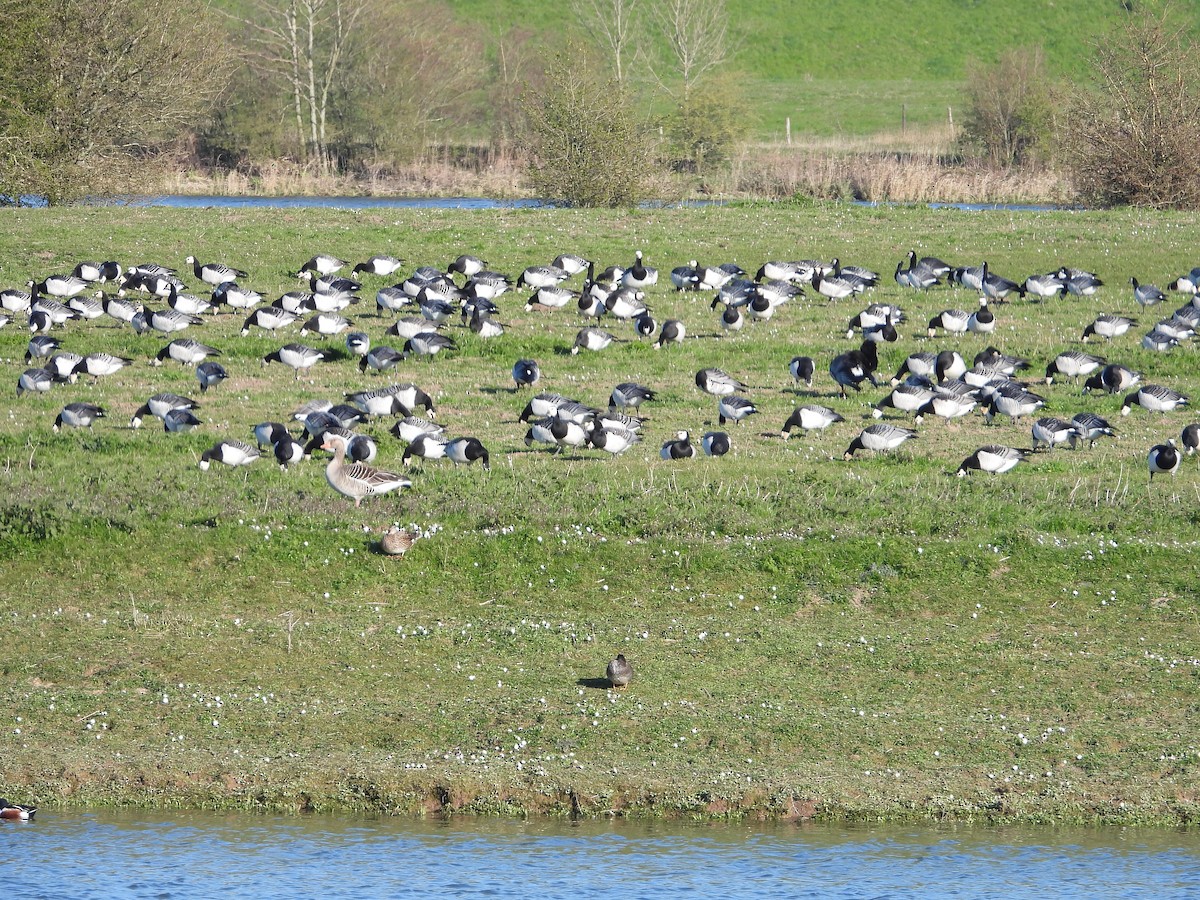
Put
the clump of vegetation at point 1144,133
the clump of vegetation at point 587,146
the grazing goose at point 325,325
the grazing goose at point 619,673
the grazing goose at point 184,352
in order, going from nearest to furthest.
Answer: the grazing goose at point 619,673 → the grazing goose at point 184,352 → the grazing goose at point 325,325 → the clump of vegetation at point 1144,133 → the clump of vegetation at point 587,146

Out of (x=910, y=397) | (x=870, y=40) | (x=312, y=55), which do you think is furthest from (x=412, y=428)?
(x=870, y=40)

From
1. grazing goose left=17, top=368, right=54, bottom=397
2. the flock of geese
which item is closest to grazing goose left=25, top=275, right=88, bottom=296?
the flock of geese

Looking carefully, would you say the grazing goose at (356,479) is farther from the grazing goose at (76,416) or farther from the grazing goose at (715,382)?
the grazing goose at (715,382)

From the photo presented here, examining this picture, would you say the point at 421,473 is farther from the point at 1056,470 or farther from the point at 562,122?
the point at 562,122

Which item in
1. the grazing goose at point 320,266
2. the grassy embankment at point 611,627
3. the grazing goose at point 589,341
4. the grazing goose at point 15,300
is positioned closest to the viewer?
the grassy embankment at point 611,627

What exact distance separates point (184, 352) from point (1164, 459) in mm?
17112

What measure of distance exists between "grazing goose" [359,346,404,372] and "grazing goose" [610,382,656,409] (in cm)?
489

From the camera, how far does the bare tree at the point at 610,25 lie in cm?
9006

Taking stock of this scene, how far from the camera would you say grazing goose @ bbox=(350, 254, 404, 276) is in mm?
35656

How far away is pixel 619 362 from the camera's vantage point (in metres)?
28.7

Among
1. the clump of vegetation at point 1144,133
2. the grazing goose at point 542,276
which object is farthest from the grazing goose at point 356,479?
the clump of vegetation at point 1144,133

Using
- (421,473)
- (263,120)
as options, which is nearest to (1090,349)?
(421,473)

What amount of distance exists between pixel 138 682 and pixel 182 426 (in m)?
9.65

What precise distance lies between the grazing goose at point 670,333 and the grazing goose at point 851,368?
4016mm
